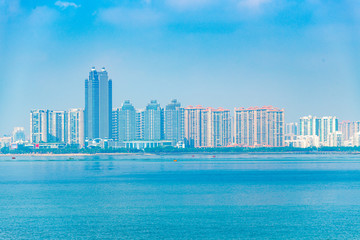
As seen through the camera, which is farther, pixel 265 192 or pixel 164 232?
pixel 265 192

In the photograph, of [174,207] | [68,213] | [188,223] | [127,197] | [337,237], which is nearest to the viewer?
[337,237]

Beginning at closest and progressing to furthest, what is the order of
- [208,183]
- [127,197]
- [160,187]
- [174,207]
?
[174,207], [127,197], [160,187], [208,183]

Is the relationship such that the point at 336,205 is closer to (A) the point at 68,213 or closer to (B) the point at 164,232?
(B) the point at 164,232

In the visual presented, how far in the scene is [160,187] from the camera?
5891 centimetres

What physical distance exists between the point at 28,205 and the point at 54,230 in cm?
1061

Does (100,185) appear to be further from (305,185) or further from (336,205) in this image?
(336,205)

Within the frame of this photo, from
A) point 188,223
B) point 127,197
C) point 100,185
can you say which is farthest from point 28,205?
point 100,185

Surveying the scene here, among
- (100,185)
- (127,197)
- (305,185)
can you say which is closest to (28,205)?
(127,197)

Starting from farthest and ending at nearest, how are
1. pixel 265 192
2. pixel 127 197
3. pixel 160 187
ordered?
pixel 160 187 → pixel 265 192 → pixel 127 197

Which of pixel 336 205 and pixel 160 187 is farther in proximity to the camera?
pixel 160 187

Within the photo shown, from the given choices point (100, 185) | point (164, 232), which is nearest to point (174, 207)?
point (164, 232)

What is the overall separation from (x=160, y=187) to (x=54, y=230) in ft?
84.0

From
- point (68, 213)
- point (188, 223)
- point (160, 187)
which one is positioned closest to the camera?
point (188, 223)

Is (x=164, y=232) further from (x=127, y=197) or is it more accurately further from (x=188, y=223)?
(x=127, y=197)
